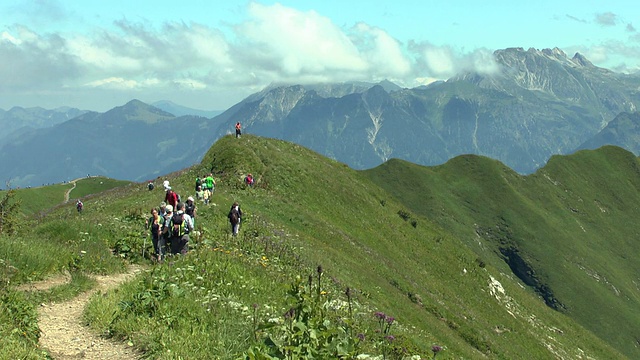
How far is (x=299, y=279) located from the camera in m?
9.23

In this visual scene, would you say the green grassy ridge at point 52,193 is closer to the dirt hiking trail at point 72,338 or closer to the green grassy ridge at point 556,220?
the green grassy ridge at point 556,220

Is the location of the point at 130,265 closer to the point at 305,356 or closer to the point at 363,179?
the point at 305,356

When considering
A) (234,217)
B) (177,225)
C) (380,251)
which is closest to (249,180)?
(380,251)

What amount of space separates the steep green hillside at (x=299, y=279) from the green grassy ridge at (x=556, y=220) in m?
48.0

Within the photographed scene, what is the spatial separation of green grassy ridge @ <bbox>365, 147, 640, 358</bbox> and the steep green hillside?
1889 inches

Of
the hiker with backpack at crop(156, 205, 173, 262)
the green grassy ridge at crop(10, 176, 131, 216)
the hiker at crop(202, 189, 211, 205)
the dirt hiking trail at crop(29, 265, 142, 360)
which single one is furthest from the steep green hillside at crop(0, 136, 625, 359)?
the green grassy ridge at crop(10, 176, 131, 216)

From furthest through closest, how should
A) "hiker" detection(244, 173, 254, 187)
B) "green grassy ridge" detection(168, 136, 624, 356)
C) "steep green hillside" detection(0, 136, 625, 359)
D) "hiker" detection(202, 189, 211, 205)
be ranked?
1. "hiker" detection(244, 173, 254, 187)
2. "green grassy ridge" detection(168, 136, 624, 356)
3. "hiker" detection(202, 189, 211, 205)
4. "steep green hillside" detection(0, 136, 625, 359)

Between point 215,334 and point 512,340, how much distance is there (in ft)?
152

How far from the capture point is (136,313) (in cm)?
1193

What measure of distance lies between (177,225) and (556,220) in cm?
15121

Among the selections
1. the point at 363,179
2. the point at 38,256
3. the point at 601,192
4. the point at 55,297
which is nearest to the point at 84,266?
the point at 38,256

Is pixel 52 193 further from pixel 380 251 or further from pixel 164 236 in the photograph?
pixel 164 236

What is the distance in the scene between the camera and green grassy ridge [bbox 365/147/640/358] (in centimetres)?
11925

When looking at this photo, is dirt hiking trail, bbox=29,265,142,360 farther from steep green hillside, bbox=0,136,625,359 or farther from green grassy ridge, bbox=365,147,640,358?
green grassy ridge, bbox=365,147,640,358
